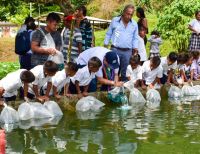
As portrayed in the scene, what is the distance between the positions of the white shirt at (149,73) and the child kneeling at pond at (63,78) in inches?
87.4

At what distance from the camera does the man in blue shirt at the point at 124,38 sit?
10195 mm

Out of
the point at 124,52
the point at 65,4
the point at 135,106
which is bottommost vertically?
the point at 135,106

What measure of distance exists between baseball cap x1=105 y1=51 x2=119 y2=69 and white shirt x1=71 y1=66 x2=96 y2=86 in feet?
1.33

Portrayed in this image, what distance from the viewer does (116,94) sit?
932 centimetres

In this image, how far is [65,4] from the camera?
1032 cm

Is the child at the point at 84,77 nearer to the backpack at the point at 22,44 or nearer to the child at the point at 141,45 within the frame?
the backpack at the point at 22,44

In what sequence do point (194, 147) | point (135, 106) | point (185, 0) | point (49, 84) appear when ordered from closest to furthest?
point (194, 147), point (49, 84), point (135, 106), point (185, 0)

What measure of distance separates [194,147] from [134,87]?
421 centimetres

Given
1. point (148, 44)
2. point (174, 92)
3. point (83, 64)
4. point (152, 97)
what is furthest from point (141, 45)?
point (148, 44)

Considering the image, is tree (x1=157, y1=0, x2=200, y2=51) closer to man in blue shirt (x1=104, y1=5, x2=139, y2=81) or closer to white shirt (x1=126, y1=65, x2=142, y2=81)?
man in blue shirt (x1=104, y1=5, x2=139, y2=81)

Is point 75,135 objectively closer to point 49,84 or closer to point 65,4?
point 49,84

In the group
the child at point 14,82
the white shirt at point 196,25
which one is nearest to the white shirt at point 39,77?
the child at point 14,82

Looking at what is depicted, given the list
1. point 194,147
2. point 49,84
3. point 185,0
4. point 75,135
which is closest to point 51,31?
point 49,84

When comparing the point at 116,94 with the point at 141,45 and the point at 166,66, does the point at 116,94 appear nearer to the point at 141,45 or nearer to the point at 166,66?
the point at 166,66
